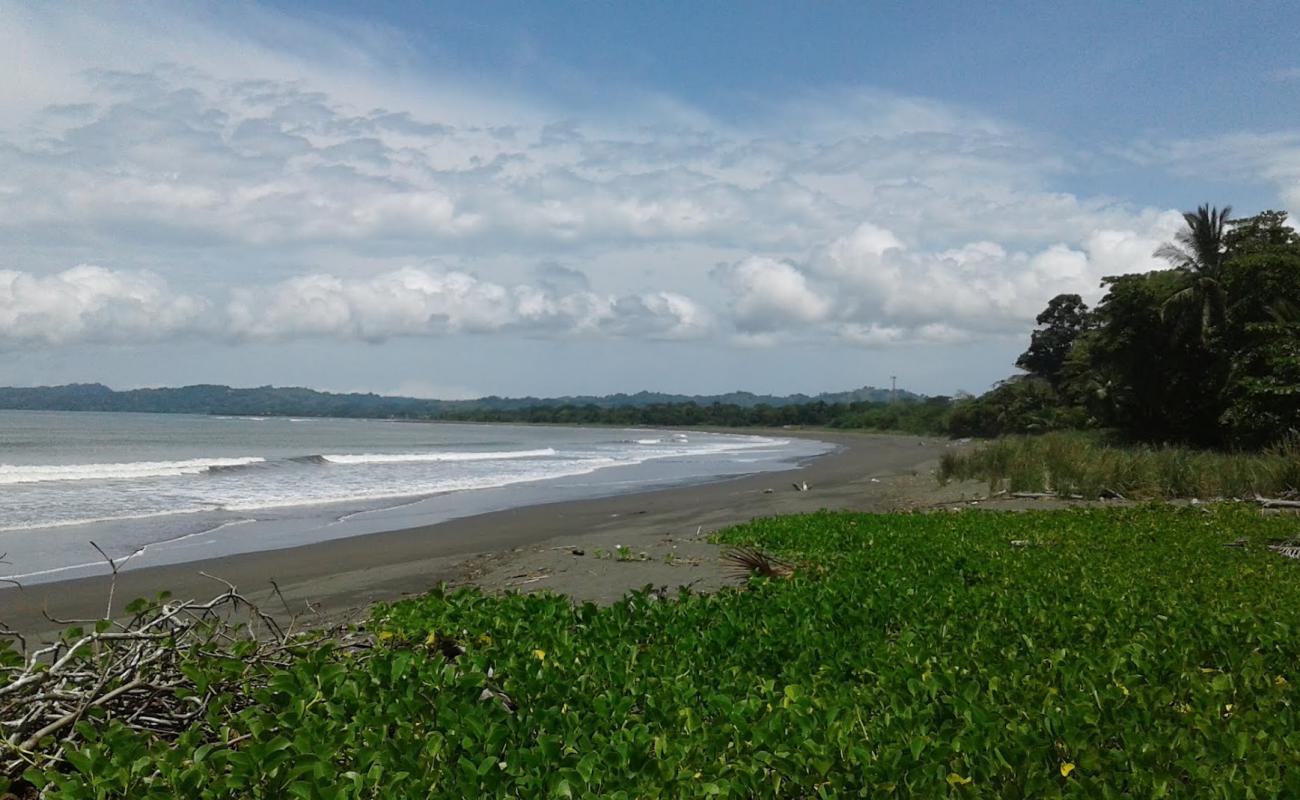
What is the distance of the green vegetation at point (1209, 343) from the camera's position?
26.1 metres

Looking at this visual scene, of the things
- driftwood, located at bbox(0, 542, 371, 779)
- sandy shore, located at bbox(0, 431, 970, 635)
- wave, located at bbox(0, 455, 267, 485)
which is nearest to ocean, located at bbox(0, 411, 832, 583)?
wave, located at bbox(0, 455, 267, 485)

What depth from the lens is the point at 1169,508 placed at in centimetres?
1437

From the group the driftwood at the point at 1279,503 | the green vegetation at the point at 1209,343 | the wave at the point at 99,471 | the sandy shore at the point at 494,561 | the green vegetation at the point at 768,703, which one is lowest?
the sandy shore at the point at 494,561

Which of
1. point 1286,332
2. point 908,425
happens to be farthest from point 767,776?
point 908,425

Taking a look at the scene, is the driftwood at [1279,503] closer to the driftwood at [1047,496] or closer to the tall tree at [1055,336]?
the driftwood at [1047,496]

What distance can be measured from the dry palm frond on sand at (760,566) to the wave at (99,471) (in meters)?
24.7

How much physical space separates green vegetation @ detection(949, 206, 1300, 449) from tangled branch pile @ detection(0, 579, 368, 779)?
2550 centimetres

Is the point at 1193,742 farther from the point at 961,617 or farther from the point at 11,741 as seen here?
the point at 11,741

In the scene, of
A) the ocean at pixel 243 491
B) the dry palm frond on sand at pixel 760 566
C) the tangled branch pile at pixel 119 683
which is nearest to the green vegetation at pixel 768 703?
the tangled branch pile at pixel 119 683

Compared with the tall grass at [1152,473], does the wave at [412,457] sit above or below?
below

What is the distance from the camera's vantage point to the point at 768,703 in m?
4.33

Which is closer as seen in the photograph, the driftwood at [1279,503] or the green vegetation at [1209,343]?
the driftwood at [1279,503]

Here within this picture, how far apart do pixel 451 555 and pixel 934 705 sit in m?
11.7

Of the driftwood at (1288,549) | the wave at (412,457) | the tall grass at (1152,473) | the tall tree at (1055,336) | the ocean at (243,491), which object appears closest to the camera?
the driftwood at (1288,549)
